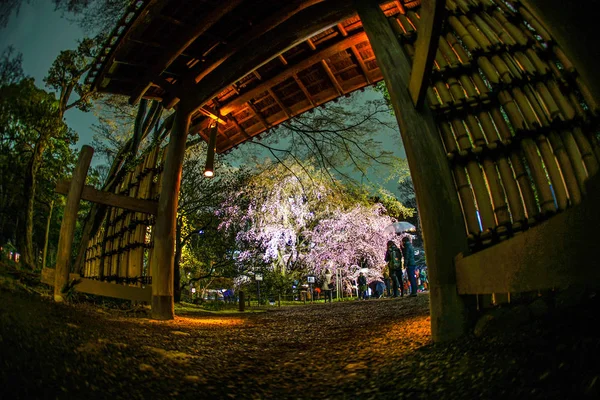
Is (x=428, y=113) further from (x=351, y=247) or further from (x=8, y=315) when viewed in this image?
(x=351, y=247)

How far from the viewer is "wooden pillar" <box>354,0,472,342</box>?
7.21 feet

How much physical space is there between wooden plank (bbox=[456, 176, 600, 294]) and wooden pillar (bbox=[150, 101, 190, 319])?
4532 mm

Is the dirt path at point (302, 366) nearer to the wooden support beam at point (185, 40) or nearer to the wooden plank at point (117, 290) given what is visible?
the wooden plank at point (117, 290)

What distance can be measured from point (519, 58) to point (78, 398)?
329 cm

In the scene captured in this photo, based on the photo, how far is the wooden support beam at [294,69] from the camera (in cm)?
470

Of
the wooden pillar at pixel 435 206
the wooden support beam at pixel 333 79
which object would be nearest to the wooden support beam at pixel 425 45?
the wooden pillar at pixel 435 206

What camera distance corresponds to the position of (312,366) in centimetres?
240

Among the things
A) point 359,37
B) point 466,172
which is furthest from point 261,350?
point 359,37

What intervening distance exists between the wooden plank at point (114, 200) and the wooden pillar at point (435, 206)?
4.22 meters

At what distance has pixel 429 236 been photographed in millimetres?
2393

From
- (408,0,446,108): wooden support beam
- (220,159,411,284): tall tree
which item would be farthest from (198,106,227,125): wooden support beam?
(220,159,411,284): tall tree

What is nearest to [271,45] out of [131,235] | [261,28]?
[261,28]

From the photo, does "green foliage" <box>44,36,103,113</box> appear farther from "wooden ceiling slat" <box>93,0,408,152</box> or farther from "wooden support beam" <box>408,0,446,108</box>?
"wooden support beam" <box>408,0,446,108</box>

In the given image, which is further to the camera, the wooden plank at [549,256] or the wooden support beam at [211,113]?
the wooden support beam at [211,113]
